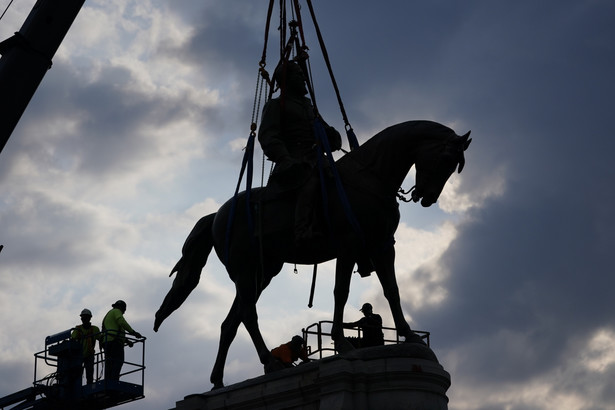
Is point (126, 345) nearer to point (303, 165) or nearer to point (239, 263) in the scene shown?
point (239, 263)

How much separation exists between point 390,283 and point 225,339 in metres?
3.49

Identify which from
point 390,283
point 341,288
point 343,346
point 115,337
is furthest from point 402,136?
point 115,337

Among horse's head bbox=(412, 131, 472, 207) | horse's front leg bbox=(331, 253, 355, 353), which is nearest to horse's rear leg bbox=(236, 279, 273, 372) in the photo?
horse's front leg bbox=(331, 253, 355, 353)

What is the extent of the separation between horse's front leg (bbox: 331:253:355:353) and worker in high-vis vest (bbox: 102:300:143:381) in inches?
249

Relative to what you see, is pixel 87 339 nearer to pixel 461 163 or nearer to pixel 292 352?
pixel 292 352

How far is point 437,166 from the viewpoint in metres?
21.2

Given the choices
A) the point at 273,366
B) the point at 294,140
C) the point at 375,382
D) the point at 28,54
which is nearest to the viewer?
the point at 375,382

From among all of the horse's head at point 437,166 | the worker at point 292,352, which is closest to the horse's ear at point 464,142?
the horse's head at point 437,166

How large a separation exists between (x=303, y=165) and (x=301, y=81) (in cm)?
207

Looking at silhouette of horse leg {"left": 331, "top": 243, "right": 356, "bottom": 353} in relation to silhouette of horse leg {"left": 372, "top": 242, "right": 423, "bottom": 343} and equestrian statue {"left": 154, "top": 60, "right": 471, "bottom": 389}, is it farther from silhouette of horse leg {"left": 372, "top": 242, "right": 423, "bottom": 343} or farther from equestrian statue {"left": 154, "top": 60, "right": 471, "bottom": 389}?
silhouette of horse leg {"left": 372, "top": 242, "right": 423, "bottom": 343}

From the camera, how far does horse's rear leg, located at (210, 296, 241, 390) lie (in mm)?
23062

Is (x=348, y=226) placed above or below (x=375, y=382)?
above

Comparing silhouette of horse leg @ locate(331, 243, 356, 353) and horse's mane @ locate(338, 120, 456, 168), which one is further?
silhouette of horse leg @ locate(331, 243, 356, 353)

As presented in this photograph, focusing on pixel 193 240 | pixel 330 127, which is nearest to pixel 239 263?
pixel 193 240
